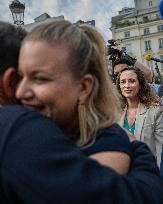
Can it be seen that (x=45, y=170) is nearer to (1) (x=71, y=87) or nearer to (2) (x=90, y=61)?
(1) (x=71, y=87)

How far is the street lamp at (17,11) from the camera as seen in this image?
9.57m

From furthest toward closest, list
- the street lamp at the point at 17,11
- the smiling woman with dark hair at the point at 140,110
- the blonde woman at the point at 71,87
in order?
1. the street lamp at the point at 17,11
2. the smiling woman with dark hair at the point at 140,110
3. the blonde woman at the point at 71,87

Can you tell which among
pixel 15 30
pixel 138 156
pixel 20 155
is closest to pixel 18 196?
pixel 20 155

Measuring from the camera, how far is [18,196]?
39.1 inches

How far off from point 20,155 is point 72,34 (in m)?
0.39

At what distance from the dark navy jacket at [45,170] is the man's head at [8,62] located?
7.2 inches

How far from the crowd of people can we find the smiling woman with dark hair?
136 inches

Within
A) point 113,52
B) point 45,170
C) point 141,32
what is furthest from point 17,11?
point 141,32

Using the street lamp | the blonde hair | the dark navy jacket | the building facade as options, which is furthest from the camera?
the building facade

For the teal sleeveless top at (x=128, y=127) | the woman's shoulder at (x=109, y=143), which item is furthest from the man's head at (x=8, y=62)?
the teal sleeveless top at (x=128, y=127)

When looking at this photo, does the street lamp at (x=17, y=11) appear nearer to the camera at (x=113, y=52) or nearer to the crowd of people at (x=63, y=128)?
the camera at (x=113, y=52)

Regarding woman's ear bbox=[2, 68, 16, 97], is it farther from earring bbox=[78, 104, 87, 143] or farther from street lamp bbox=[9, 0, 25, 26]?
street lamp bbox=[9, 0, 25, 26]

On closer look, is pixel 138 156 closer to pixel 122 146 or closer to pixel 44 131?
pixel 122 146

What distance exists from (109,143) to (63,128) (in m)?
0.15
